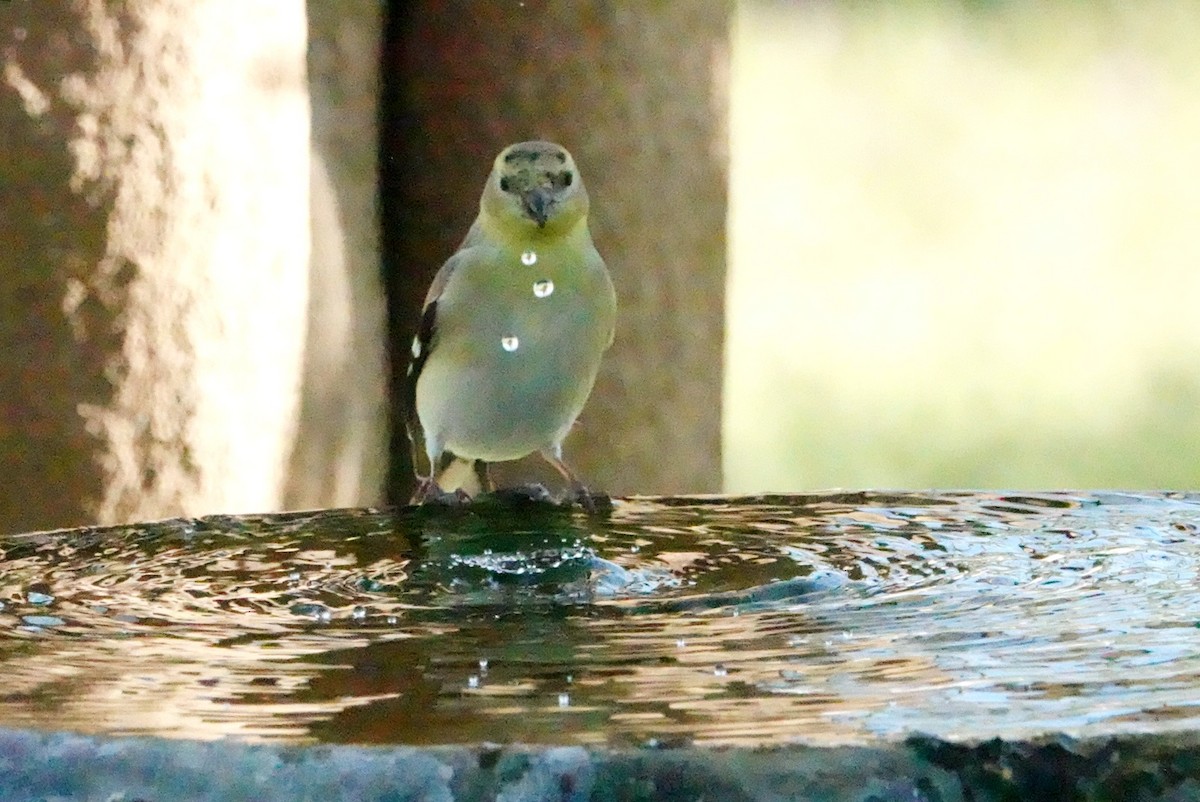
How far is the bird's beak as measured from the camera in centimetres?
411

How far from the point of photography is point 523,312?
13.8 ft

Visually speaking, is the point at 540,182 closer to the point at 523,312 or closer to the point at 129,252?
the point at 523,312

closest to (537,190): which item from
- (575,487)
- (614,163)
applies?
(575,487)

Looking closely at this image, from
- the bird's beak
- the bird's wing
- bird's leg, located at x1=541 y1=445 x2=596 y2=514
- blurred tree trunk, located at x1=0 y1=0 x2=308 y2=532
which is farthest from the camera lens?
blurred tree trunk, located at x1=0 y1=0 x2=308 y2=532

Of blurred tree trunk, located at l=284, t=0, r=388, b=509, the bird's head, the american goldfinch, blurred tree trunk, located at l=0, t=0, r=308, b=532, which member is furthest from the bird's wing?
blurred tree trunk, located at l=284, t=0, r=388, b=509

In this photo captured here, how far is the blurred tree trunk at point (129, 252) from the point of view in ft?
15.0

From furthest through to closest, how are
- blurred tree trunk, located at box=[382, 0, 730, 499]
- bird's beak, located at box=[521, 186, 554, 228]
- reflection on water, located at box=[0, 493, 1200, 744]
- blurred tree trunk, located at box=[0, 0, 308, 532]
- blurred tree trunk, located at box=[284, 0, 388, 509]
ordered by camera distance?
blurred tree trunk, located at box=[382, 0, 730, 499] < blurred tree trunk, located at box=[284, 0, 388, 509] < blurred tree trunk, located at box=[0, 0, 308, 532] < bird's beak, located at box=[521, 186, 554, 228] < reflection on water, located at box=[0, 493, 1200, 744]

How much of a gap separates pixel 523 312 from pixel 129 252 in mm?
1024

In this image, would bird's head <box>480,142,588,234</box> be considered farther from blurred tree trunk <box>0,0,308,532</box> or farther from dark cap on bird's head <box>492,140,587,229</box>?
blurred tree trunk <box>0,0,308,532</box>

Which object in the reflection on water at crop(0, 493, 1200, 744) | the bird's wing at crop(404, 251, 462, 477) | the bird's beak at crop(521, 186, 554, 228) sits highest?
the bird's beak at crop(521, 186, 554, 228)

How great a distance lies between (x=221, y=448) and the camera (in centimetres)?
481

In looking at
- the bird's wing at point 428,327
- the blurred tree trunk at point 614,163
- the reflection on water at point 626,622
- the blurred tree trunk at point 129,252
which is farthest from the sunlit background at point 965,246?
the reflection on water at point 626,622

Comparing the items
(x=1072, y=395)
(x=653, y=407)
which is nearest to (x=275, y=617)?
(x=653, y=407)

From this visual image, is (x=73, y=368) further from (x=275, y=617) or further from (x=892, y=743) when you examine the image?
(x=892, y=743)
